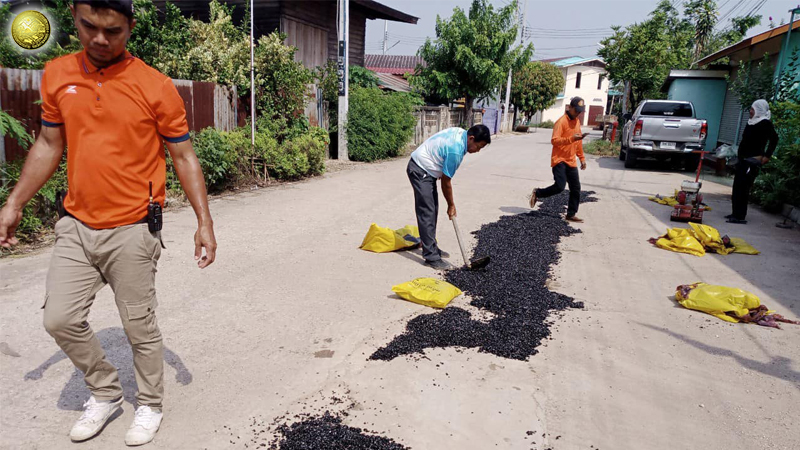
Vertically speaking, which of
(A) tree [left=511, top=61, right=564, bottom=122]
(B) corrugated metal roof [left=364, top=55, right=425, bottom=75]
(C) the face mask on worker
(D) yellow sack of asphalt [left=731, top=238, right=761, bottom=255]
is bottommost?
(D) yellow sack of asphalt [left=731, top=238, right=761, bottom=255]

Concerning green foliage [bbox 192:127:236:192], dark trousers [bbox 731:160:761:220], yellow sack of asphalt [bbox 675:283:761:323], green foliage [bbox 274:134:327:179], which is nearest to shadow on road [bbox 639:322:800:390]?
yellow sack of asphalt [bbox 675:283:761:323]

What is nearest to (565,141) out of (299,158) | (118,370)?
(299,158)

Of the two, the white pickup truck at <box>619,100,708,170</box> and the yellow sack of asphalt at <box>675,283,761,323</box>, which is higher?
the white pickup truck at <box>619,100,708,170</box>

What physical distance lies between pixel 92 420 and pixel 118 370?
79 cm

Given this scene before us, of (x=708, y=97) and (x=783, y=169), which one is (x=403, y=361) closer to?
(x=783, y=169)

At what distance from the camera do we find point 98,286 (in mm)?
2723

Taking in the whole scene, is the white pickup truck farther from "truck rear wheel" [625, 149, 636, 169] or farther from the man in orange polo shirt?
the man in orange polo shirt

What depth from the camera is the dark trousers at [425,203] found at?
596 cm

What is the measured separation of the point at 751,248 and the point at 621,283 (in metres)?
2.75

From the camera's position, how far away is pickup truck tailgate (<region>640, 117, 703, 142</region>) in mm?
15125

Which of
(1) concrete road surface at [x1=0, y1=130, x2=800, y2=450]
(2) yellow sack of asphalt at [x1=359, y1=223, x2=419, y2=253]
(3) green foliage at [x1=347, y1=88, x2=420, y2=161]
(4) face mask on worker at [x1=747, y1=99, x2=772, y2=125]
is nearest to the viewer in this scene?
(1) concrete road surface at [x1=0, y1=130, x2=800, y2=450]

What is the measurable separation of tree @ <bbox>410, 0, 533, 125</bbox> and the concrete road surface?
1929 centimetres

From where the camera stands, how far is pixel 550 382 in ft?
11.9

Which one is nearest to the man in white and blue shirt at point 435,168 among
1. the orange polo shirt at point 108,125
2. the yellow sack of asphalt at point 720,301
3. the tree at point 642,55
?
the yellow sack of asphalt at point 720,301
